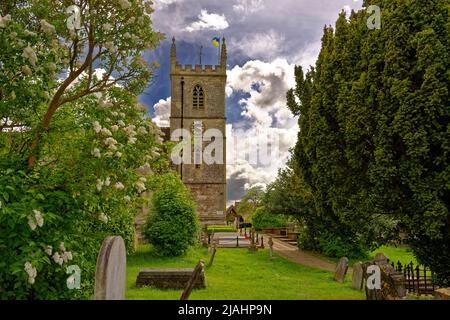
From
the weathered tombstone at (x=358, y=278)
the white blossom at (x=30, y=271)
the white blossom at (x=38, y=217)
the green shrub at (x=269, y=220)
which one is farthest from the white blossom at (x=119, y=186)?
the green shrub at (x=269, y=220)

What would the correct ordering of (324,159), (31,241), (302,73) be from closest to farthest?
(31,241) → (324,159) → (302,73)

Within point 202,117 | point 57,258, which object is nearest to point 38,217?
point 57,258

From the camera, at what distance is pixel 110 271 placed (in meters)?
5.36

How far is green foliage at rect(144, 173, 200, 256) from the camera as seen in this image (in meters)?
18.7

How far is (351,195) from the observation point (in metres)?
11.8

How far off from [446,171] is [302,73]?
1083cm

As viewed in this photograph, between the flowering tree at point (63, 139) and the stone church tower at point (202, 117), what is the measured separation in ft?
115

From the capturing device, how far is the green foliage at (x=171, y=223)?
1866cm

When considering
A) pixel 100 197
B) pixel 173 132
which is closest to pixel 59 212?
pixel 100 197

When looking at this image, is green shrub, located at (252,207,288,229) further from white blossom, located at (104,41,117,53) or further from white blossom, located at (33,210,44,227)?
white blossom, located at (33,210,44,227)

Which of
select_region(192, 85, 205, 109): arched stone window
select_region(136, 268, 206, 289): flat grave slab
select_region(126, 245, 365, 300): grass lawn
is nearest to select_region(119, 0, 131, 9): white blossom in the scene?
select_region(126, 245, 365, 300): grass lawn

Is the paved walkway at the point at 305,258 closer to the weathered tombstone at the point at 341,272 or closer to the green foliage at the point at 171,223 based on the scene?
the weathered tombstone at the point at 341,272

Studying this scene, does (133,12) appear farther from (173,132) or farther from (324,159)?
(173,132)

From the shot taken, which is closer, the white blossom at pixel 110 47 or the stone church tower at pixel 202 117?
the white blossom at pixel 110 47
